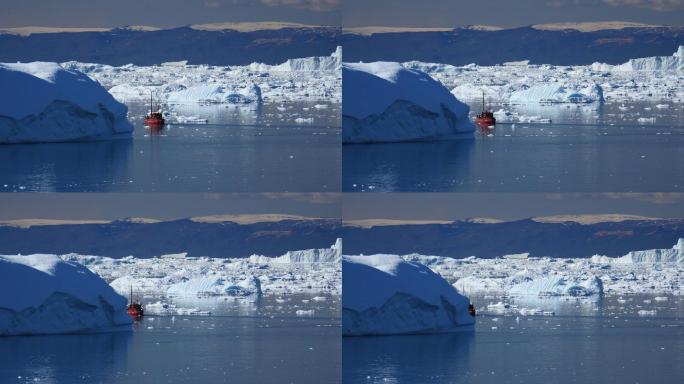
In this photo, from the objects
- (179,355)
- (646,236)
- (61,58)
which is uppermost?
(61,58)

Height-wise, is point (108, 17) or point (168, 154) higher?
point (108, 17)

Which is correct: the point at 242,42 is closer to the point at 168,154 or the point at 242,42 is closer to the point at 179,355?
the point at 168,154

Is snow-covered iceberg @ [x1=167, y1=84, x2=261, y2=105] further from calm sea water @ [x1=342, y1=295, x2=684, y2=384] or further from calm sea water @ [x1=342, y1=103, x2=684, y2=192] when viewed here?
calm sea water @ [x1=342, y1=295, x2=684, y2=384]

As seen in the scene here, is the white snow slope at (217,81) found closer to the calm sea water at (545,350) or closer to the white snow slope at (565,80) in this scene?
the white snow slope at (565,80)

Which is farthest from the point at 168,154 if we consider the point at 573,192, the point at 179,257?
the point at 573,192

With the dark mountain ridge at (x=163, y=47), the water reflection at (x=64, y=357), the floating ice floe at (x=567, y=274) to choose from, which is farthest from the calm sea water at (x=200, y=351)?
the dark mountain ridge at (x=163, y=47)

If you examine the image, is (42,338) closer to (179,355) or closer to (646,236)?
(179,355)

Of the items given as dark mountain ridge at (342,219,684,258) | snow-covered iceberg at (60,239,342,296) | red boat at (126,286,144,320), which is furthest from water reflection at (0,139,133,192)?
dark mountain ridge at (342,219,684,258)

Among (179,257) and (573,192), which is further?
(179,257)
